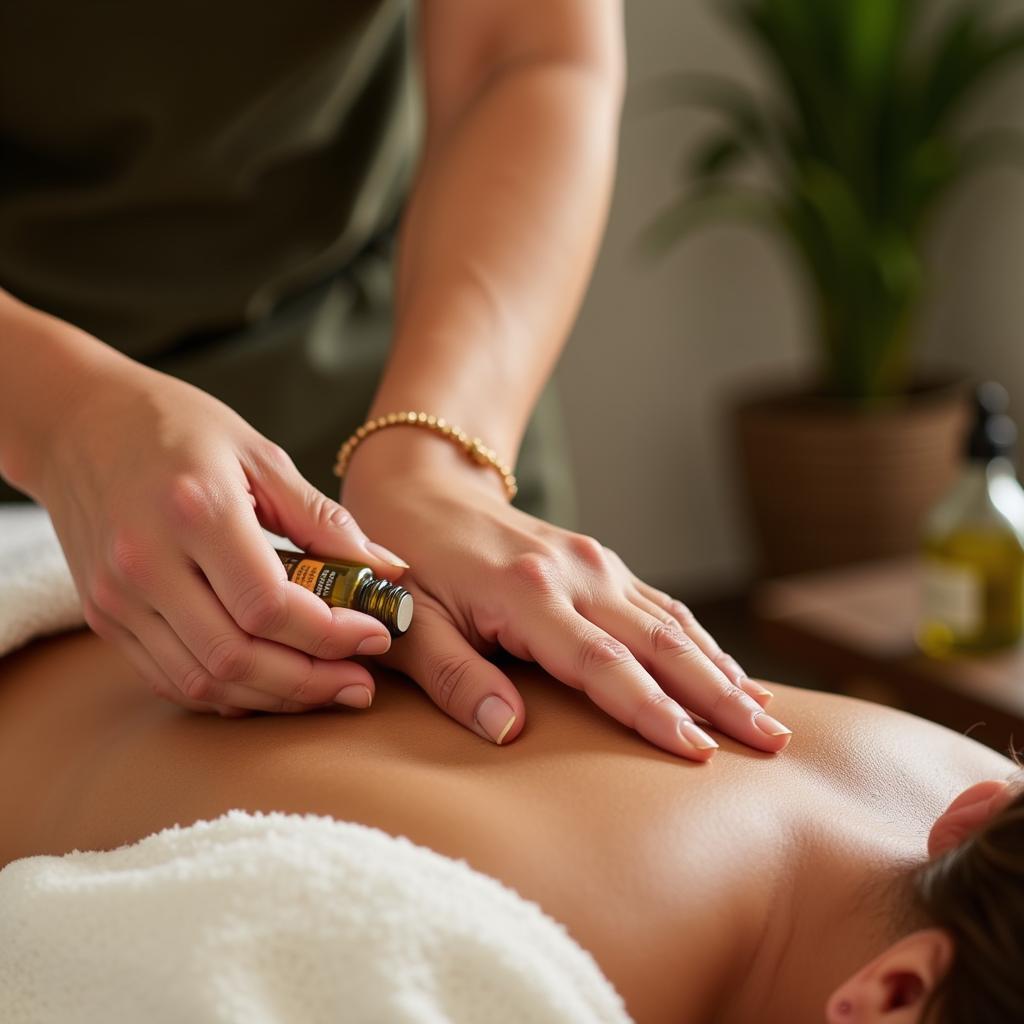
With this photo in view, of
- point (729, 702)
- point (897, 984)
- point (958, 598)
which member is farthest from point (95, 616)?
point (958, 598)

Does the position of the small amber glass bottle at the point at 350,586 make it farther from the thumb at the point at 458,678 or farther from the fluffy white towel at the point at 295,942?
the fluffy white towel at the point at 295,942

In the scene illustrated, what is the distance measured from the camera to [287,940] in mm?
572

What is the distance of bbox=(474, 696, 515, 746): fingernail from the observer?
0.73 metres

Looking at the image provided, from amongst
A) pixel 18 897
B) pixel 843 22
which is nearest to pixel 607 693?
pixel 18 897

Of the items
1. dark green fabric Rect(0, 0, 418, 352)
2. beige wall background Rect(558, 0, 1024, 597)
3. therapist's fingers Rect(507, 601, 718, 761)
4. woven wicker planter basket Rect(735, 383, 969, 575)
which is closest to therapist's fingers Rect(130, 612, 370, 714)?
therapist's fingers Rect(507, 601, 718, 761)

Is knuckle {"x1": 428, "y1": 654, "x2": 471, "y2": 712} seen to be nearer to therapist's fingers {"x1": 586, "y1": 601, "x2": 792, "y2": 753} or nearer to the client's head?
therapist's fingers {"x1": 586, "y1": 601, "x2": 792, "y2": 753}

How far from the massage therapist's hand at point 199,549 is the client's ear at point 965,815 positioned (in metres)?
0.31

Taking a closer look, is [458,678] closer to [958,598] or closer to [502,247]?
[502,247]

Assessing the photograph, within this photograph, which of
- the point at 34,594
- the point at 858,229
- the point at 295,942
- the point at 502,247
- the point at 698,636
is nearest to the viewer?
the point at 295,942

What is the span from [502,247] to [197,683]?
0.46 meters

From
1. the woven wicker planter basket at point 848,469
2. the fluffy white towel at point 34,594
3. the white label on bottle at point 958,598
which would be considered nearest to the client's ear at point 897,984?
the fluffy white towel at point 34,594

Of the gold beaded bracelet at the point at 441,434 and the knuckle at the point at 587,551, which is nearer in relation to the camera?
the knuckle at the point at 587,551

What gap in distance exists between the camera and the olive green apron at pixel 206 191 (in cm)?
108

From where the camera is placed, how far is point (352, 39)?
1145 millimetres
